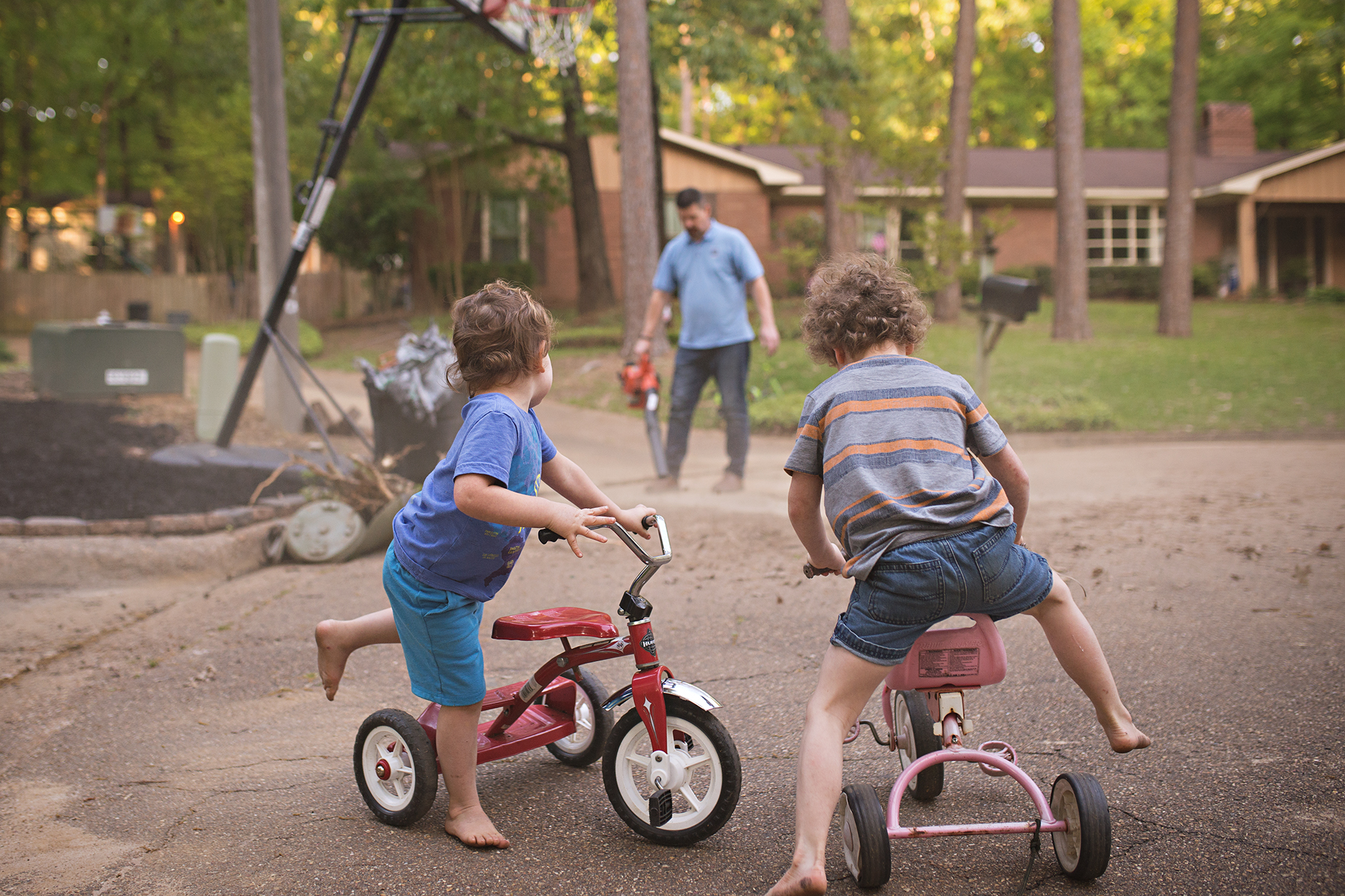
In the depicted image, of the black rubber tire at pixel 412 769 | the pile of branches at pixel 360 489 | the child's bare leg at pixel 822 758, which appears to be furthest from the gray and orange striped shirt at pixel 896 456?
the pile of branches at pixel 360 489

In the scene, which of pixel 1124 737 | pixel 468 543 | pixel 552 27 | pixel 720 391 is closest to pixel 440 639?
pixel 468 543

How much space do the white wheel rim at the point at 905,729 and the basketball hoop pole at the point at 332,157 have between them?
512 centimetres

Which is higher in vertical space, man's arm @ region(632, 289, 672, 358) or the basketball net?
the basketball net

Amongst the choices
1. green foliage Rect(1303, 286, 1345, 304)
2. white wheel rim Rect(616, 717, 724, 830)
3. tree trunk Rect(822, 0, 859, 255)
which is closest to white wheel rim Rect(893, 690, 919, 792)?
white wheel rim Rect(616, 717, 724, 830)

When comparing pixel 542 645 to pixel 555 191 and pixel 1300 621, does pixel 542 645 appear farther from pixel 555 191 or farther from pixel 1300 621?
pixel 555 191

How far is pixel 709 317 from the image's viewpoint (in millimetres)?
7129

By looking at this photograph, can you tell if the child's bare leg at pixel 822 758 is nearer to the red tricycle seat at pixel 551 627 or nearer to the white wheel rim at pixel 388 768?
the red tricycle seat at pixel 551 627

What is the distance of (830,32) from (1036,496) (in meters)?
12.5

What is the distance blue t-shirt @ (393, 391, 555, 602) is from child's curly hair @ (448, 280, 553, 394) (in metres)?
0.07

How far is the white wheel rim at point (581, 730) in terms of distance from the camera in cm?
325

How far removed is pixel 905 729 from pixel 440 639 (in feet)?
4.28

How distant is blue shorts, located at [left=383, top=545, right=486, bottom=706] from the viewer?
269 centimetres

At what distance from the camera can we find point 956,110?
72.7 ft

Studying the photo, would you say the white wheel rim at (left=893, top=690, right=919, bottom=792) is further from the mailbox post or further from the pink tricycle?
the mailbox post
